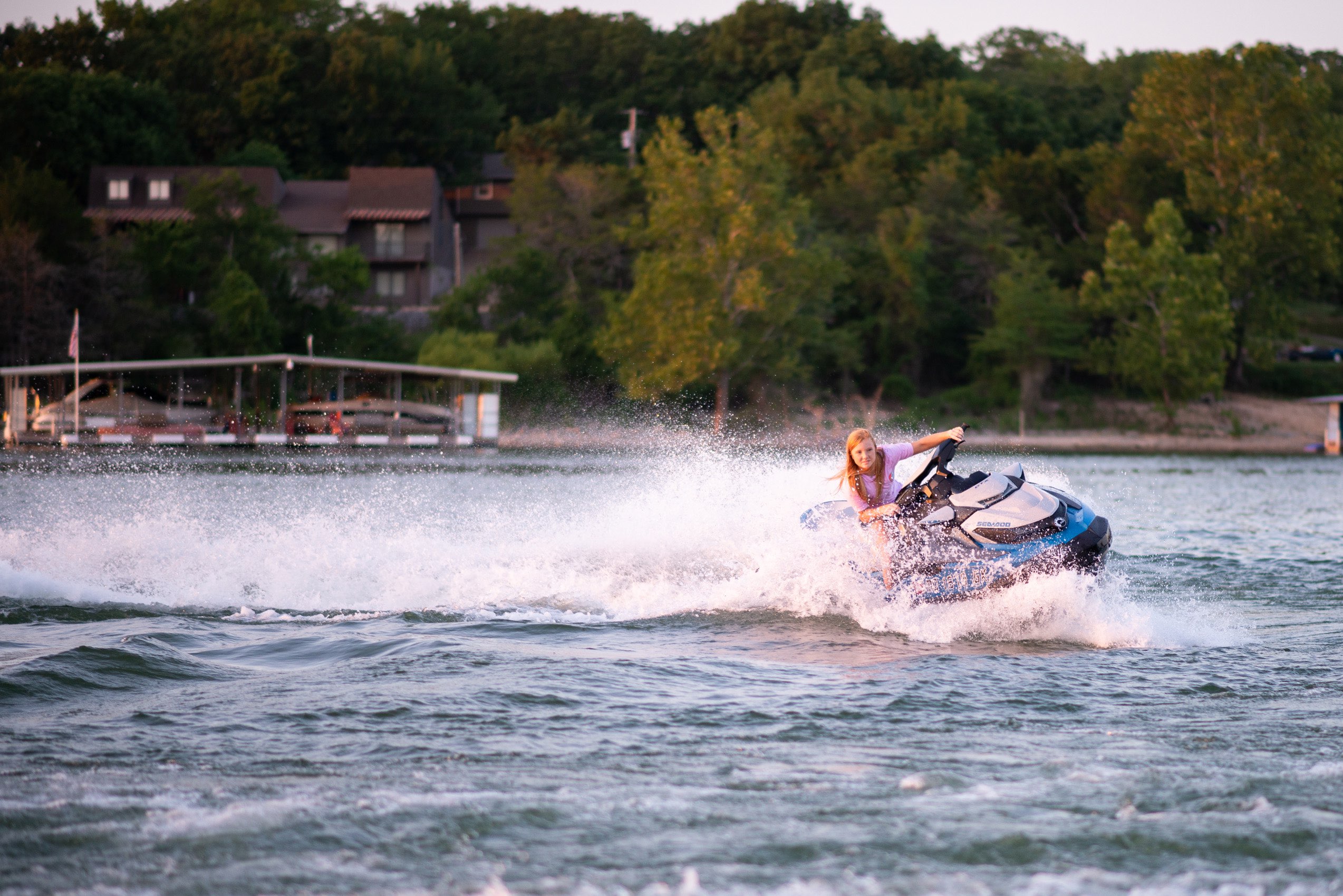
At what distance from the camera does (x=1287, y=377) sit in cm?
6119

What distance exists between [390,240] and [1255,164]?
135 feet

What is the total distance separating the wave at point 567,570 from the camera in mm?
9477

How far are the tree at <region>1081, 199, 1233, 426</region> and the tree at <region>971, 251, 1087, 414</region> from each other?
141 cm

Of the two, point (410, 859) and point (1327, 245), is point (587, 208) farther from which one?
point (410, 859)

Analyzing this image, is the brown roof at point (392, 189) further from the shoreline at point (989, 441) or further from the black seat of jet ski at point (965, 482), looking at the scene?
the black seat of jet ski at point (965, 482)

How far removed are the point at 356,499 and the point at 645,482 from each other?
6396 millimetres

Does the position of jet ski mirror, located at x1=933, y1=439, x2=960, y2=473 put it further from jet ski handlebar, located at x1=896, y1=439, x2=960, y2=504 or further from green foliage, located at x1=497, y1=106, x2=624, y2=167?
green foliage, located at x1=497, y1=106, x2=624, y2=167

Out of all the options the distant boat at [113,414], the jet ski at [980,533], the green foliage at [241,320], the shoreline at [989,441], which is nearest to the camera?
the jet ski at [980,533]

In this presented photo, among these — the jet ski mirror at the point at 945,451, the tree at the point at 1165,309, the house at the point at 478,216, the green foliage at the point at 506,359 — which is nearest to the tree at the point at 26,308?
the green foliage at the point at 506,359

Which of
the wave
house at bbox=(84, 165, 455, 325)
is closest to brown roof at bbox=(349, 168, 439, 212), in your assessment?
house at bbox=(84, 165, 455, 325)

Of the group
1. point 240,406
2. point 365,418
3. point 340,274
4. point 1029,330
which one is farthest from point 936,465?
point 1029,330

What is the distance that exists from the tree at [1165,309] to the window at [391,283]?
33226 mm

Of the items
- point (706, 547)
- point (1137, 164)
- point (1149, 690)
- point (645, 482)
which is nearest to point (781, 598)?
point (706, 547)

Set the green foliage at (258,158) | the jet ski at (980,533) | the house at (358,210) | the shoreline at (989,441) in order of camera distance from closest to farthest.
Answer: the jet ski at (980,533)
the shoreline at (989,441)
the house at (358,210)
the green foliage at (258,158)
